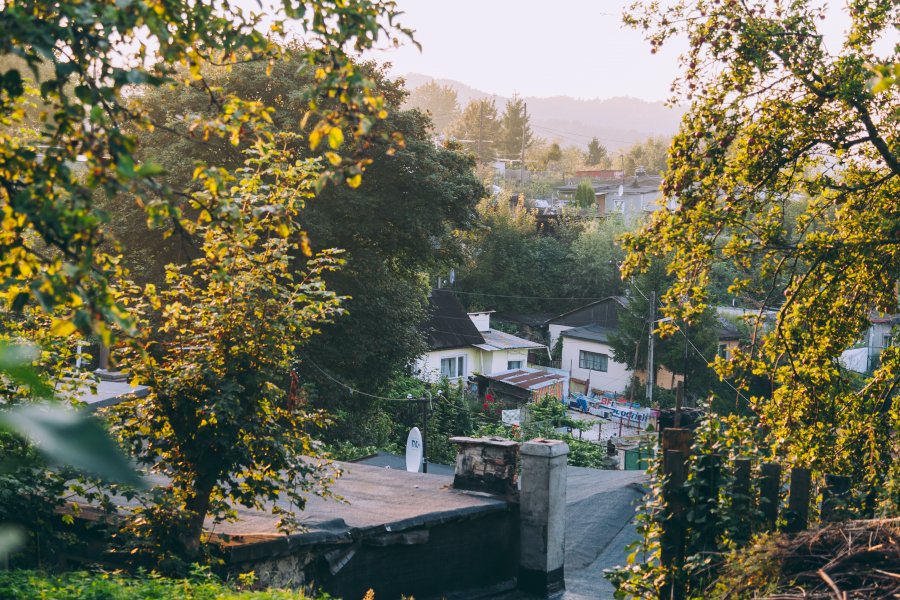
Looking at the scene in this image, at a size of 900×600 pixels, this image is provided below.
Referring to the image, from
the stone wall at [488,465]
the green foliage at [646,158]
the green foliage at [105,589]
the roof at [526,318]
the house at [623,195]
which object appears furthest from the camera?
the green foliage at [646,158]

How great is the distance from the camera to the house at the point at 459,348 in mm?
37406

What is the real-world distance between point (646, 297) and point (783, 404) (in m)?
32.1

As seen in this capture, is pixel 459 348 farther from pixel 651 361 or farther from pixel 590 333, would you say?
pixel 590 333

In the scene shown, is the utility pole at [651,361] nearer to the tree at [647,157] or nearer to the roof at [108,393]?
the roof at [108,393]

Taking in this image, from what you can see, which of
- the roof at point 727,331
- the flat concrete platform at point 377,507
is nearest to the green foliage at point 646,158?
the roof at point 727,331

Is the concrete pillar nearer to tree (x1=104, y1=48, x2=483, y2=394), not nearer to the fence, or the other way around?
the fence

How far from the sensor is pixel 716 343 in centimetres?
3856

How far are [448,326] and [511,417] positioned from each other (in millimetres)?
8099

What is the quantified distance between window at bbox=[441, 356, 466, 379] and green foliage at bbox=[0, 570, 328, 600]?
3244 cm

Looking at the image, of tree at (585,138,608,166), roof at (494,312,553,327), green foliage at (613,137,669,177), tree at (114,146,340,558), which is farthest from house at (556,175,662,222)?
tree at (114,146,340,558)

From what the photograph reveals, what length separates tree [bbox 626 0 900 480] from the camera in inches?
291

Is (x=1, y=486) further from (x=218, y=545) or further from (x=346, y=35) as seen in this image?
(x=346, y=35)

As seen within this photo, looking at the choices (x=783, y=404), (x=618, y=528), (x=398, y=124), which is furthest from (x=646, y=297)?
(x=783, y=404)

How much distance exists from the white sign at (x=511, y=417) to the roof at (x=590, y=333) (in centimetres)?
1488
